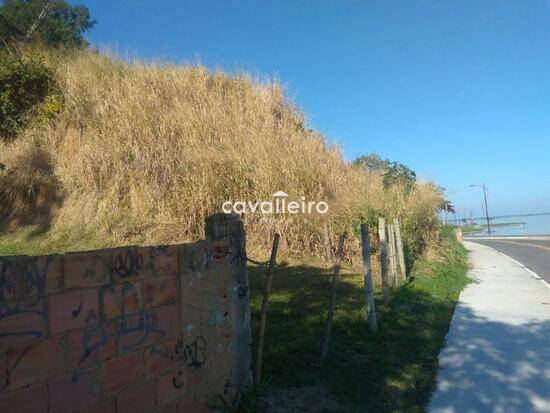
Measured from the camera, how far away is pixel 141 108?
13.1m

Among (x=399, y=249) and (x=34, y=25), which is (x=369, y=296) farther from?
(x=34, y=25)

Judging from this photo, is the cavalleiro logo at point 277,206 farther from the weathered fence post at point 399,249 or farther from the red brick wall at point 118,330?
the red brick wall at point 118,330

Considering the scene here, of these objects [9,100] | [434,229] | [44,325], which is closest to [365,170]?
[434,229]

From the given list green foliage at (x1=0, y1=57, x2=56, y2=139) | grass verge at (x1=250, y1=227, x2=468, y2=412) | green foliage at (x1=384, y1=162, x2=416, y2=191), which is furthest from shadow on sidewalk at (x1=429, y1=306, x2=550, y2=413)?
green foliage at (x1=0, y1=57, x2=56, y2=139)

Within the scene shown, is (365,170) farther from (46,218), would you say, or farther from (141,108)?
(46,218)

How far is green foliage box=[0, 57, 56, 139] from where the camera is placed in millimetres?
12648

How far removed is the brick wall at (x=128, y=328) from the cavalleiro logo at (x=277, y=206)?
725cm

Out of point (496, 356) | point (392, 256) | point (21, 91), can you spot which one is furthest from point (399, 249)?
point (21, 91)

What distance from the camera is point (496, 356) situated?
530 cm

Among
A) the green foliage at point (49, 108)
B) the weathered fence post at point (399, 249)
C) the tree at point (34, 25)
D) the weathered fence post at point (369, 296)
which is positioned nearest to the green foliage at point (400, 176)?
the weathered fence post at point (399, 249)

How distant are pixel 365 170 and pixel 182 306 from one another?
41.8 feet

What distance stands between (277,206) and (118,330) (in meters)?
8.52

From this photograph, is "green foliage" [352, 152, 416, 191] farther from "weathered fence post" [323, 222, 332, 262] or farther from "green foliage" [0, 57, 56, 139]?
"green foliage" [0, 57, 56, 139]

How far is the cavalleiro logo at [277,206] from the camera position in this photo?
36.0 ft
